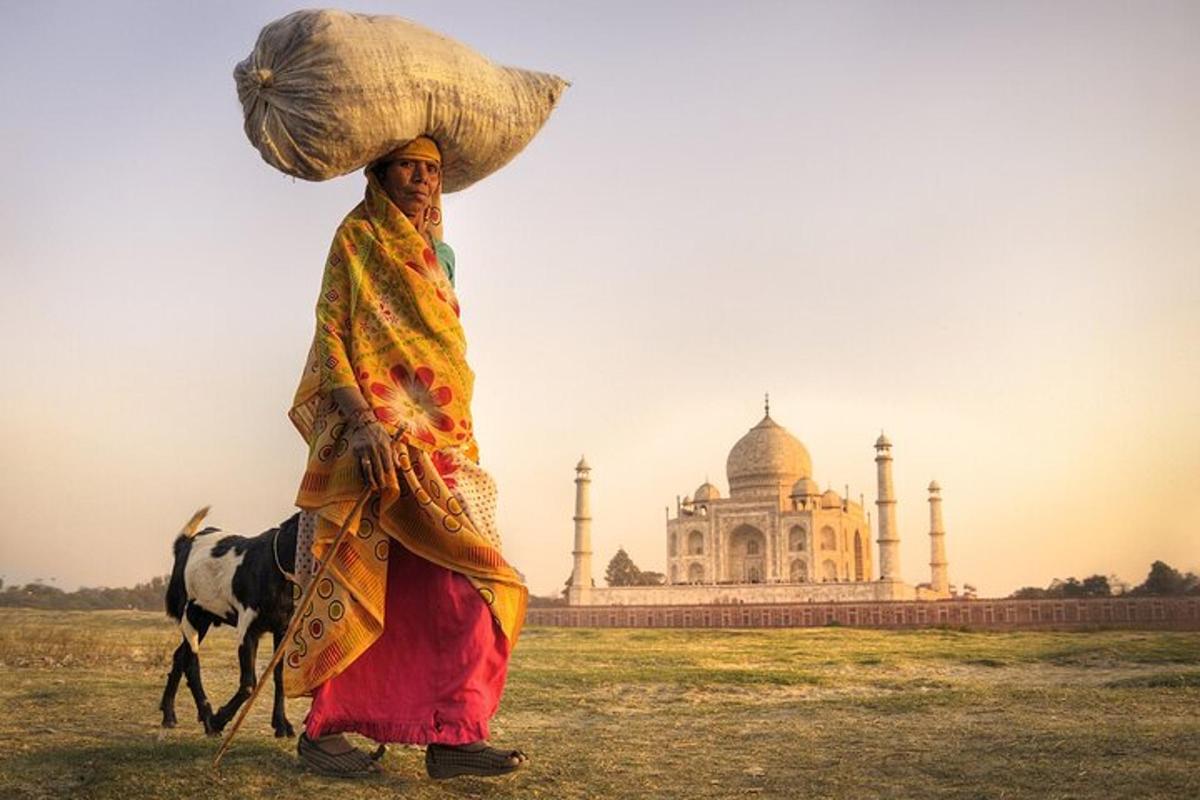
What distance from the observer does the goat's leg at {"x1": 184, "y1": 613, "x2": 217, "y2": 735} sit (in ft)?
14.8

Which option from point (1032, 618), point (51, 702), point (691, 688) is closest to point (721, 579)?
point (1032, 618)

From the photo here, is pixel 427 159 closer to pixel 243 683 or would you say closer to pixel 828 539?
pixel 243 683

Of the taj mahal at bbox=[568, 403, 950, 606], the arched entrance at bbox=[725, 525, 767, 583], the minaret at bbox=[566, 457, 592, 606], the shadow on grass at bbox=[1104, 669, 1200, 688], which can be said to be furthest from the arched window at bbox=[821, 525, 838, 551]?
the shadow on grass at bbox=[1104, 669, 1200, 688]

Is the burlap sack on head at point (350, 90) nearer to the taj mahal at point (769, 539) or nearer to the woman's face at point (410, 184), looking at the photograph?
the woman's face at point (410, 184)

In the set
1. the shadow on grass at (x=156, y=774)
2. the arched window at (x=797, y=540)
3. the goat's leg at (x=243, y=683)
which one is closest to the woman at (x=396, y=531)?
the shadow on grass at (x=156, y=774)

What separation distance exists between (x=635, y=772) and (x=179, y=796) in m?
1.48

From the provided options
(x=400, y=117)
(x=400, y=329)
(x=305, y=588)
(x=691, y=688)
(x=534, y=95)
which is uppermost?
(x=534, y=95)

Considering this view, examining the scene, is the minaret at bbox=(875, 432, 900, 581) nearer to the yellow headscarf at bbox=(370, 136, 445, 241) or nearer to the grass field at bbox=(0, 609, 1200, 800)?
the grass field at bbox=(0, 609, 1200, 800)

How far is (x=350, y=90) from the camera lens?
3.20 metres

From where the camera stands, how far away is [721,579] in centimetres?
4172

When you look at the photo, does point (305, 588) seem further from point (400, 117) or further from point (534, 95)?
point (534, 95)

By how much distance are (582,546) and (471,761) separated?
123 ft

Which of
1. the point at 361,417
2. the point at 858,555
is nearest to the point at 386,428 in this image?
the point at 361,417

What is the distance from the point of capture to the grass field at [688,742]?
296 centimetres
